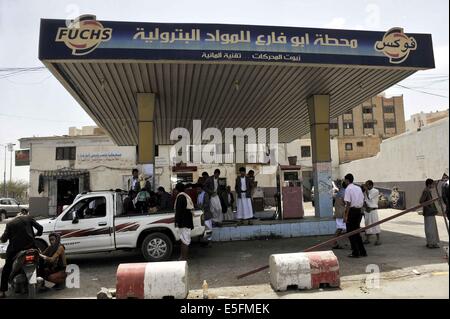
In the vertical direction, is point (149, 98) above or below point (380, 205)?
above

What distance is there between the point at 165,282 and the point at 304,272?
2347 mm

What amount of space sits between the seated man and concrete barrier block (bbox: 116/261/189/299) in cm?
194

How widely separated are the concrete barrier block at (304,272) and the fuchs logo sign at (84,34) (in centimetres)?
713

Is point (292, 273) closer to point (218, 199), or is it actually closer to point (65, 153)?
point (218, 199)

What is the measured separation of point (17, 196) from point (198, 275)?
7394 centimetres

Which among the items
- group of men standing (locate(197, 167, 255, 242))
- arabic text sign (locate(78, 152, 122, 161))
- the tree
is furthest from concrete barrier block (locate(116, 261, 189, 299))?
the tree

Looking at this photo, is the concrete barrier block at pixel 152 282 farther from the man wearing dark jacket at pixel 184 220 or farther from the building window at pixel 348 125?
the building window at pixel 348 125

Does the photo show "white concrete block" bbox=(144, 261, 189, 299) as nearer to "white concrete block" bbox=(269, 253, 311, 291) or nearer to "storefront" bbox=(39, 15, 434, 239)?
"white concrete block" bbox=(269, 253, 311, 291)

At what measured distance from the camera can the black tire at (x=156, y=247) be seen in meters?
9.30

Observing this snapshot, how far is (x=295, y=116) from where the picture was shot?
18812 mm

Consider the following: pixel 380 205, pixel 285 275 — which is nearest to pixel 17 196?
pixel 380 205

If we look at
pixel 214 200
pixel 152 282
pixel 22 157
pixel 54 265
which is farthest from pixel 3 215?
pixel 152 282
